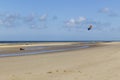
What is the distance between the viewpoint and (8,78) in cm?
1291

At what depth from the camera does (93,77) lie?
13.0 metres

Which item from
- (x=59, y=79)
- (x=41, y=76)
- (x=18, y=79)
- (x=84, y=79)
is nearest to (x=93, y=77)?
(x=84, y=79)

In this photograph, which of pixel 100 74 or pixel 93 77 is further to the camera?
pixel 100 74

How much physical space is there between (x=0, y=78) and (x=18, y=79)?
107cm

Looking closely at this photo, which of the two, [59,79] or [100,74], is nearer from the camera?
[59,79]

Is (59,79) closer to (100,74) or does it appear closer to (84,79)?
(84,79)

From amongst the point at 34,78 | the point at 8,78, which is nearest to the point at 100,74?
the point at 34,78

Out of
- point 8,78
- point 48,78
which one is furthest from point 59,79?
point 8,78

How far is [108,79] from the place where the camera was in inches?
487

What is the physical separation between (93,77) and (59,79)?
5.39 feet

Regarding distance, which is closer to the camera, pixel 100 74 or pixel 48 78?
pixel 48 78

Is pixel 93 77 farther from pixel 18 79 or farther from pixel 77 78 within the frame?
pixel 18 79

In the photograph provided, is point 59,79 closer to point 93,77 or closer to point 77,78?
point 77,78

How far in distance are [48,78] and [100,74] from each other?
279 centimetres
